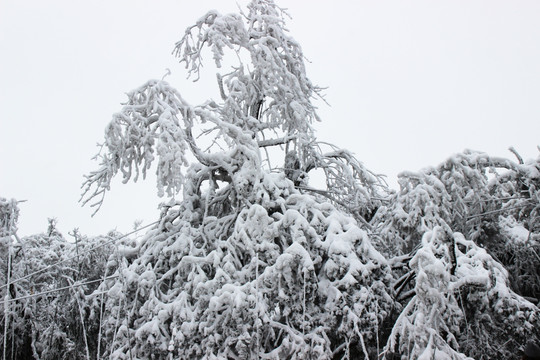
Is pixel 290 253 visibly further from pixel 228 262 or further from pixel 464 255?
pixel 464 255

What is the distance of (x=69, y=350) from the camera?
864cm

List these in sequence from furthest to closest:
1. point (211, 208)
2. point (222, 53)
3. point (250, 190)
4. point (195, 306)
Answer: point (222, 53) < point (211, 208) < point (250, 190) < point (195, 306)

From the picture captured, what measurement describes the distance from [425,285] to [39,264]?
8.27m

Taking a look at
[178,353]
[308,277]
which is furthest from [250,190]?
[178,353]

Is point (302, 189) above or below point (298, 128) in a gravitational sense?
below

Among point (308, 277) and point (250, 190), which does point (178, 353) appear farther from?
point (250, 190)

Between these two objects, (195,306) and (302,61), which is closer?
(195,306)

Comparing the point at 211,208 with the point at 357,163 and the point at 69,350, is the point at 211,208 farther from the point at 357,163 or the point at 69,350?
the point at 69,350

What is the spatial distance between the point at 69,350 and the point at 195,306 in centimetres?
520

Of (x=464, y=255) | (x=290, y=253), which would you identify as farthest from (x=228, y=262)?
(x=464, y=255)

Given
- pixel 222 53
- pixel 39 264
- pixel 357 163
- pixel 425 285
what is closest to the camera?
pixel 425 285

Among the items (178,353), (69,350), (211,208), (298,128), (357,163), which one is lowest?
(69,350)

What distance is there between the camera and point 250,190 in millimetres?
5477

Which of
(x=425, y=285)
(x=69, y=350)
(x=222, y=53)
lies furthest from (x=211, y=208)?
(x=69, y=350)
